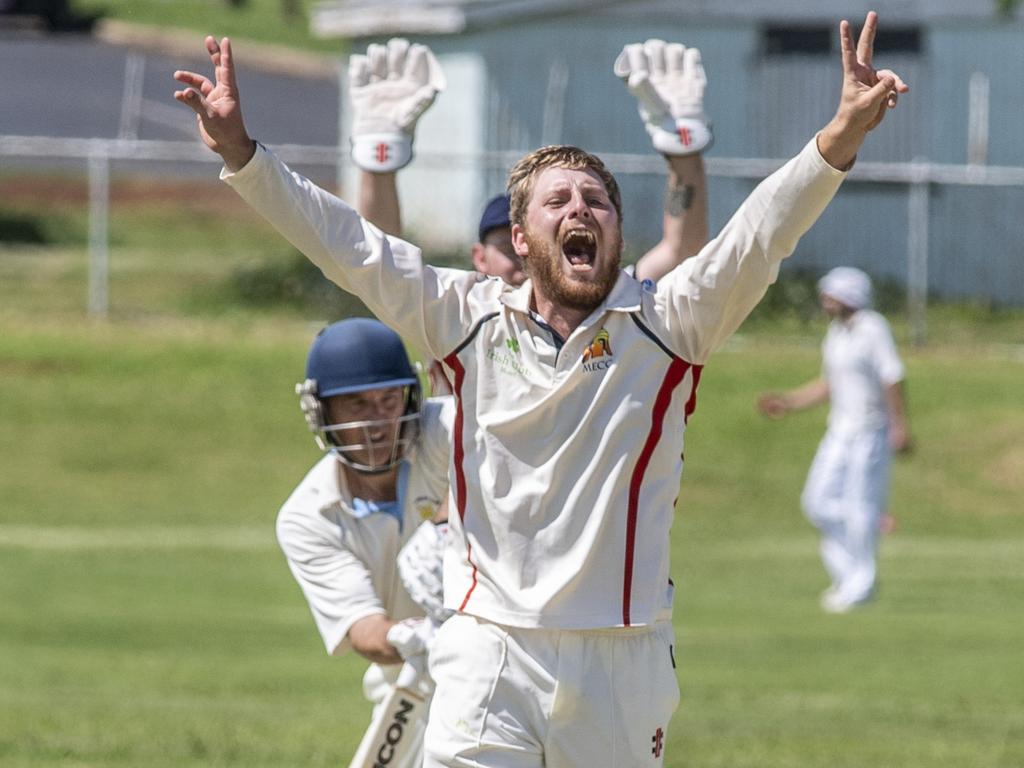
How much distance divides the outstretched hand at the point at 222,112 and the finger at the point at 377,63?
60.1 inches

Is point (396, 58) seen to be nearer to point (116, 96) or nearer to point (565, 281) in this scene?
point (565, 281)

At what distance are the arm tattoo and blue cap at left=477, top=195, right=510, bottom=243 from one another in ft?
1.65

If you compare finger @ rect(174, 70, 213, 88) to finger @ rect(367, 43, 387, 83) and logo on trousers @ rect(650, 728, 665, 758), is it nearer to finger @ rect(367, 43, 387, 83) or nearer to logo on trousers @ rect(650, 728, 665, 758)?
finger @ rect(367, 43, 387, 83)

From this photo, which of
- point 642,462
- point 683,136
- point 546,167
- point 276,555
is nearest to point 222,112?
point 546,167

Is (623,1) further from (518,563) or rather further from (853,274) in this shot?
(518,563)

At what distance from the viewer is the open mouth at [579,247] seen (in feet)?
17.1

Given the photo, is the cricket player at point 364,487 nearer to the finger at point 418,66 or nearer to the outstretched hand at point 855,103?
the finger at point 418,66

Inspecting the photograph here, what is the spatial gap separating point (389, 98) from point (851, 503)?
949 centimetres

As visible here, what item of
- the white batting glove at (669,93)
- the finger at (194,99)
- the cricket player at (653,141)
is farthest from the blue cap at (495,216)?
the finger at (194,99)

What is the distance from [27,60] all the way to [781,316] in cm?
2530

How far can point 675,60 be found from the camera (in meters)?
6.73

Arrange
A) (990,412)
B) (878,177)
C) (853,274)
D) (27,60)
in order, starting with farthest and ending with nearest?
(27,60) < (878,177) < (990,412) < (853,274)

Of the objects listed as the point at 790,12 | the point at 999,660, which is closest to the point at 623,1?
the point at 790,12

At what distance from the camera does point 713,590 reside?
52.9 feet
